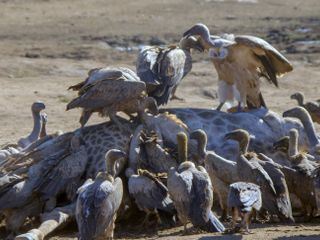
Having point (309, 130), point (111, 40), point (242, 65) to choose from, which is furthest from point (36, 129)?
point (111, 40)

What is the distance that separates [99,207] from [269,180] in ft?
6.32

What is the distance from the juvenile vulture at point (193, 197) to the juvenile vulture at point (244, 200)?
24cm

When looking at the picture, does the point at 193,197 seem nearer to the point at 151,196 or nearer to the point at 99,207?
the point at 151,196

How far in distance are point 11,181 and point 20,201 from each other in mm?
299

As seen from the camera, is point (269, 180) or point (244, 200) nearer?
point (244, 200)

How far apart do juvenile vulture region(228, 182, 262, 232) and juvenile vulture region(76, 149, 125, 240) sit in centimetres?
104

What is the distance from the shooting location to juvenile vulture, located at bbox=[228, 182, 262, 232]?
10.8 m

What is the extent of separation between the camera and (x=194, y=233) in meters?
11.4

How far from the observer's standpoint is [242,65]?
1465 centimetres

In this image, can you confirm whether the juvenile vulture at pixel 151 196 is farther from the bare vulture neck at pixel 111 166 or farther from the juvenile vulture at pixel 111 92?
the juvenile vulture at pixel 111 92

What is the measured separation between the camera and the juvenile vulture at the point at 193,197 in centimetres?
1104

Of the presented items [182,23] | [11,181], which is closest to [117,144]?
[11,181]

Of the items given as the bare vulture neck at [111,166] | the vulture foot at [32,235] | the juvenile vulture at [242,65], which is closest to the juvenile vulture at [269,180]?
the bare vulture neck at [111,166]

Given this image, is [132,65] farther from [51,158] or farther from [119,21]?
[51,158]
